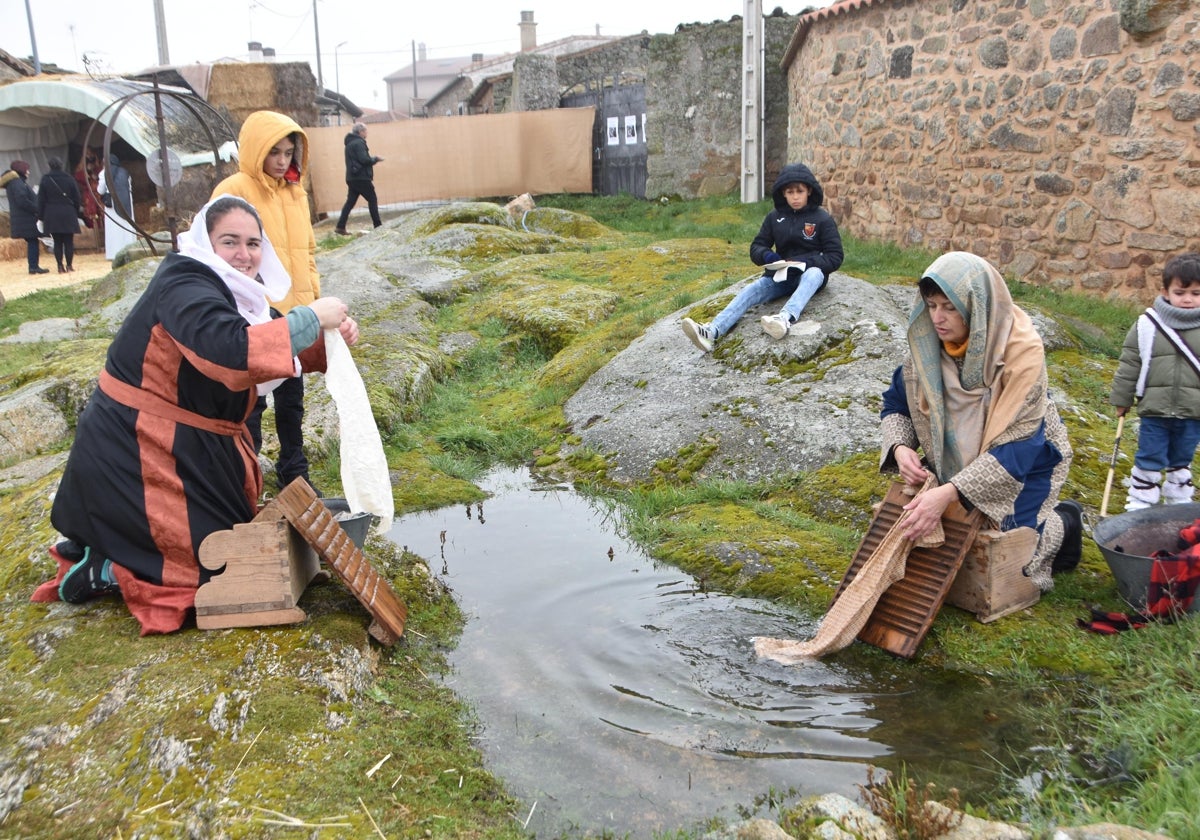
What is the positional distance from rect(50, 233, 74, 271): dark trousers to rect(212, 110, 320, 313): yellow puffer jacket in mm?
12791

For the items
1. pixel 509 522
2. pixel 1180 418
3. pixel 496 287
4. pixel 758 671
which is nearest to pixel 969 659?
pixel 758 671

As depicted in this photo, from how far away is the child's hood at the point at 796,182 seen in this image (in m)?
6.51

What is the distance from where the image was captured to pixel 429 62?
285ft

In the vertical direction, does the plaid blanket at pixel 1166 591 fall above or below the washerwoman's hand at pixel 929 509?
below

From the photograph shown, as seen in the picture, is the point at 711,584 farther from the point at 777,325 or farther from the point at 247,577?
the point at 777,325

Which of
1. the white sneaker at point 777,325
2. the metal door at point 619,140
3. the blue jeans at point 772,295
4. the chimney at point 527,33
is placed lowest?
the white sneaker at point 777,325

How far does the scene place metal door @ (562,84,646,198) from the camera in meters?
19.9

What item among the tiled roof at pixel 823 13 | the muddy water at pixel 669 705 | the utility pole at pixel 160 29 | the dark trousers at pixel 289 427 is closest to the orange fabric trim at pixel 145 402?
the dark trousers at pixel 289 427

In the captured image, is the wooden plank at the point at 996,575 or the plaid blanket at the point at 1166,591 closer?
the plaid blanket at the point at 1166,591

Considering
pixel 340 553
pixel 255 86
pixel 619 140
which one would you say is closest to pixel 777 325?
pixel 340 553

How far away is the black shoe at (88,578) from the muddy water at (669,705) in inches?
53.1

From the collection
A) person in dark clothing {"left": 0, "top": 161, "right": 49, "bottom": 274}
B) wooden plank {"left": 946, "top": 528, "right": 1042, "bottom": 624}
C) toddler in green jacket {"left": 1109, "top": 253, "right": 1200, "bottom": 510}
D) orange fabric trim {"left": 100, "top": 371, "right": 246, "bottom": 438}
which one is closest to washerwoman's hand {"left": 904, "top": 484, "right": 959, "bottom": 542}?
wooden plank {"left": 946, "top": 528, "right": 1042, "bottom": 624}

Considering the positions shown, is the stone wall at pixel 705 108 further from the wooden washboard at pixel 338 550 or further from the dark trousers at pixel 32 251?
the wooden washboard at pixel 338 550

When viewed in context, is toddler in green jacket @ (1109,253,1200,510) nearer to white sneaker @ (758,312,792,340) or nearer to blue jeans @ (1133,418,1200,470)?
blue jeans @ (1133,418,1200,470)
